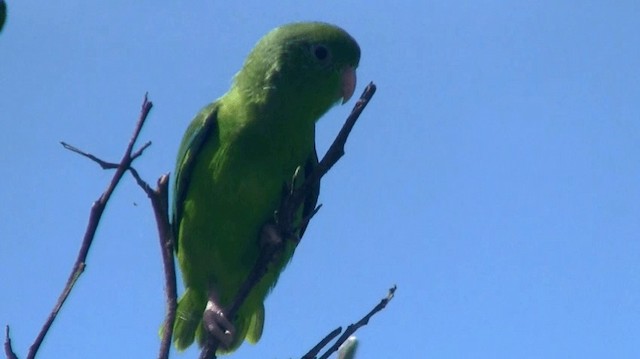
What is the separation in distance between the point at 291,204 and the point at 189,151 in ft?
5.66

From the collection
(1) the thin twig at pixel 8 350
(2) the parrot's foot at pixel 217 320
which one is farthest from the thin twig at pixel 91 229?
(2) the parrot's foot at pixel 217 320

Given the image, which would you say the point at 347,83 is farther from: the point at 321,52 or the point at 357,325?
the point at 357,325

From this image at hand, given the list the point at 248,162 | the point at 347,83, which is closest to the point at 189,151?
the point at 248,162

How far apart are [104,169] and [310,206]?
2616mm

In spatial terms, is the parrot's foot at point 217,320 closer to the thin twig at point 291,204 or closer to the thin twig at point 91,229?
the thin twig at point 291,204

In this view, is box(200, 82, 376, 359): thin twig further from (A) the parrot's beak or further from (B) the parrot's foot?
(A) the parrot's beak

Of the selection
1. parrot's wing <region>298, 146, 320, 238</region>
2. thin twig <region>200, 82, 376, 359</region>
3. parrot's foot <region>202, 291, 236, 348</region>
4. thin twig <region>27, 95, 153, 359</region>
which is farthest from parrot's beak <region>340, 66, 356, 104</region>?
thin twig <region>27, 95, 153, 359</region>

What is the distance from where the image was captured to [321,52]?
4.86 meters

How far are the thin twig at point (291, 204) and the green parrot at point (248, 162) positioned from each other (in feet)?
3.38

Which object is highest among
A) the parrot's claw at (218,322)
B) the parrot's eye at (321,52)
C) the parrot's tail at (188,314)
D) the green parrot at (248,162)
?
the parrot's eye at (321,52)

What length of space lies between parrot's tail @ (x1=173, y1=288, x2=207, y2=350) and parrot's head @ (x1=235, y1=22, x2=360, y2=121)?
111 cm

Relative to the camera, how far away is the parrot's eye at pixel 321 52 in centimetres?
484

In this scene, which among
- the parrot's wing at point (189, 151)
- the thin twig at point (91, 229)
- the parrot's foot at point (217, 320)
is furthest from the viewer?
the parrot's wing at point (189, 151)

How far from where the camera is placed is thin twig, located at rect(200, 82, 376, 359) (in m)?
2.38
